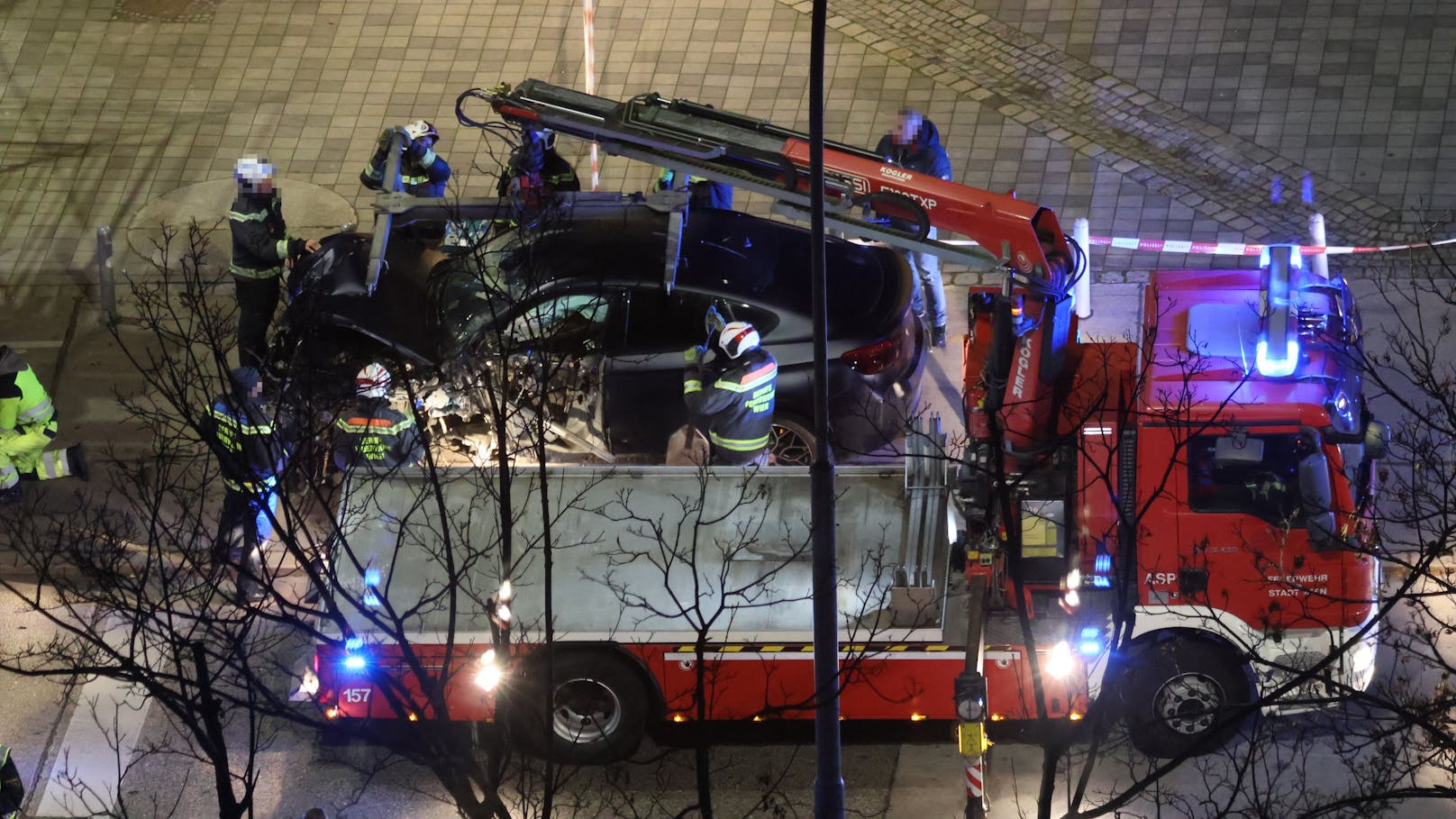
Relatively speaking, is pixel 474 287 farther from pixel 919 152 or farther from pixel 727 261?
pixel 919 152

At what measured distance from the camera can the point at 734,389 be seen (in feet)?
40.9

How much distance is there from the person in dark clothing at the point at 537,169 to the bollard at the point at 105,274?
3.96 meters

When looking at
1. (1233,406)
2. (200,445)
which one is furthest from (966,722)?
(200,445)

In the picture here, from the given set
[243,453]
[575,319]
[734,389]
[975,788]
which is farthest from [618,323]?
[975,788]

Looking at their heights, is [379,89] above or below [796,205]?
above

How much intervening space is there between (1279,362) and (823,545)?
4.00 metres

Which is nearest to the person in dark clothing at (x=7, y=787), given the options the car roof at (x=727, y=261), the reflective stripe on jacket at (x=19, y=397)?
the reflective stripe on jacket at (x=19, y=397)

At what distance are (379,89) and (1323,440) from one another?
1150cm

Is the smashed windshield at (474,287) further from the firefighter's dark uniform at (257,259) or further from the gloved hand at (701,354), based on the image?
the firefighter's dark uniform at (257,259)

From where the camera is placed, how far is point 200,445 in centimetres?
1405

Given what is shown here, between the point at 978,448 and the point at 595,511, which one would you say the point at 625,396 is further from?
the point at 978,448

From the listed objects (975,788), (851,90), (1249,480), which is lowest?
(975,788)

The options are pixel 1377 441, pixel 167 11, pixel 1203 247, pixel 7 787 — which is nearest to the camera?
pixel 7 787

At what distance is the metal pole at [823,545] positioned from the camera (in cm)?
808
